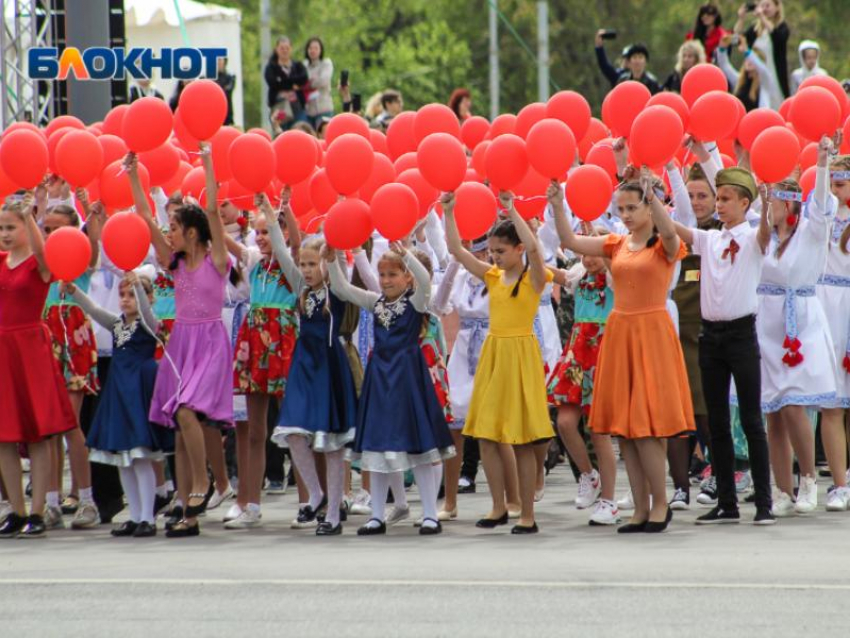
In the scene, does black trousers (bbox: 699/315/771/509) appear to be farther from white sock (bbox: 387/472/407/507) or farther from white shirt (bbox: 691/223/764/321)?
white sock (bbox: 387/472/407/507)

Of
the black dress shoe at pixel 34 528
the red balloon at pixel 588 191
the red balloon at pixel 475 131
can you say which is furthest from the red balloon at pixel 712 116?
the black dress shoe at pixel 34 528

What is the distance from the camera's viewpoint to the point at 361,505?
10367mm

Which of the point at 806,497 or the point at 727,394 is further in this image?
the point at 806,497

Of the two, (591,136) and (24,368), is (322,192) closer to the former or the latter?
(24,368)

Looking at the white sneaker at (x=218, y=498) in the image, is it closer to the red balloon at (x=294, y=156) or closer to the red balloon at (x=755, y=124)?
the red balloon at (x=294, y=156)

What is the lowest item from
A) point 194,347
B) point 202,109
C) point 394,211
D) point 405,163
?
point 194,347

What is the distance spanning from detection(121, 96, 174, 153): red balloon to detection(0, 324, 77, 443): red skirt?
46.5 inches

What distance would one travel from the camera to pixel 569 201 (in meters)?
9.30

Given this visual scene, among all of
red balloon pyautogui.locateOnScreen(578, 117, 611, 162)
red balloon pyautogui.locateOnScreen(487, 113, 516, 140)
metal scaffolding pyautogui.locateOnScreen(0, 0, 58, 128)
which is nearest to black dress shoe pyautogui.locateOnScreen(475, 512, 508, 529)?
red balloon pyautogui.locateOnScreen(578, 117, 611, 162)

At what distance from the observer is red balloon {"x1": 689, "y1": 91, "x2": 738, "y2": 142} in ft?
31.1

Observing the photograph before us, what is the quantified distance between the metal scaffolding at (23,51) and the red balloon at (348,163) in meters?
5.10

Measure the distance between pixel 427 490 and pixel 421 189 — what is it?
172 cm

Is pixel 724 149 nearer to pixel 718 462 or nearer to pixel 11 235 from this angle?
pixel 718 462

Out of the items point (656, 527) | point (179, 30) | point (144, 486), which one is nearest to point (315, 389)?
point (144, 486)
